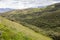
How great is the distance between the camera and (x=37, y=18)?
1794cm

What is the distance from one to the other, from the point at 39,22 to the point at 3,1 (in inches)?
1134

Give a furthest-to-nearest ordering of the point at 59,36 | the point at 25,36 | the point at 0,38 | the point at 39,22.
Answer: the point at 39,22, the point at 59,36, the point at 25,36, the point at 0,38

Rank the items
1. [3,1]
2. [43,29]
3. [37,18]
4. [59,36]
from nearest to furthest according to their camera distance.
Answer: [59,36]
[43,29]
[37,18]
[3,1]

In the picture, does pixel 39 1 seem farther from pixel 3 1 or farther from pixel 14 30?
pixel 14 30

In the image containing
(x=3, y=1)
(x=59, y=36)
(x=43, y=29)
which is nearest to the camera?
(x=59, y=36)

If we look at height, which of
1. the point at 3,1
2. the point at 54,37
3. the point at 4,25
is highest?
the point at 4,25

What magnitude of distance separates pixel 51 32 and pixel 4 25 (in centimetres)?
323

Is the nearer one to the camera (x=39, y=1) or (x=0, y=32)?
(x=0, y=32)

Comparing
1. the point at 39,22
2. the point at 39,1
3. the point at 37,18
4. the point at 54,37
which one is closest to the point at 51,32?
the point at 54,37

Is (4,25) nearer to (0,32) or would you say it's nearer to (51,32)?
(0,32)

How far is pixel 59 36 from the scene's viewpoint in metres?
14.3

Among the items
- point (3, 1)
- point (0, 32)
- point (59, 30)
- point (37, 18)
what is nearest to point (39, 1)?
point (3, 1)

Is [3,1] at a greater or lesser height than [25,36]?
lesser

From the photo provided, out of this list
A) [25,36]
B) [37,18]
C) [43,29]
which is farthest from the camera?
[37,18]
